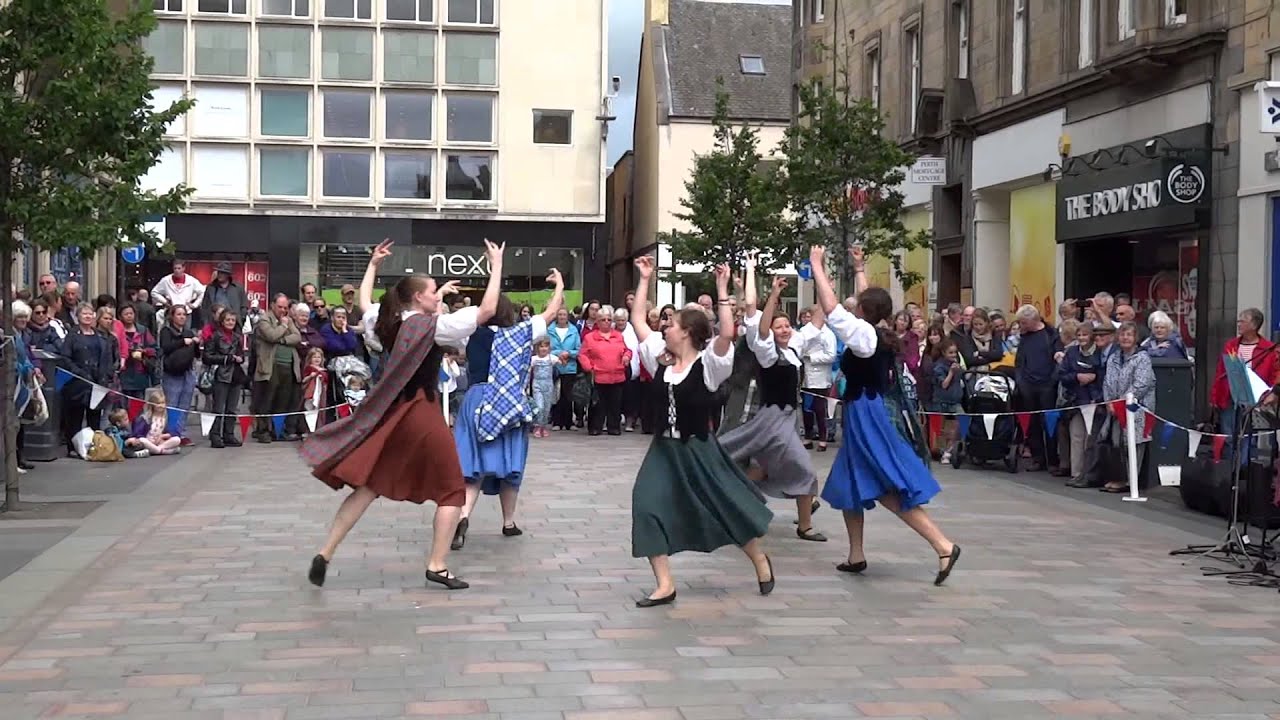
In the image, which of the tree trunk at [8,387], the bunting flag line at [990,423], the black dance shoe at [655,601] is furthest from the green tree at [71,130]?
the bunting flag line at [990,423]

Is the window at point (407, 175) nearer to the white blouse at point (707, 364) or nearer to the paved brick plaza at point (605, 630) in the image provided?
the paved brick plaza at point (605, 630)

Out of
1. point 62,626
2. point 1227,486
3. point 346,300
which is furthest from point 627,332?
point 62,626

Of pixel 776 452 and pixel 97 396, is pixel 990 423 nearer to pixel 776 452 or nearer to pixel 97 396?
pixel 776 452

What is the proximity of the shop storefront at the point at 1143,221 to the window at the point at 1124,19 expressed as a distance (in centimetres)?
153

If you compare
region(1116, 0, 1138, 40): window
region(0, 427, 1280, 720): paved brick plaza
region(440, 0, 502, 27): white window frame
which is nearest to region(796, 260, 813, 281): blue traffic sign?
region(1116, 0, 1138, 40): window

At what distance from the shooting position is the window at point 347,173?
47531 millimetres

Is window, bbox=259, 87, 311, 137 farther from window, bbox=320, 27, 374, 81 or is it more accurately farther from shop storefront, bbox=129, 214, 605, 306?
shop storefront, bbox=129, 214, 605, 306

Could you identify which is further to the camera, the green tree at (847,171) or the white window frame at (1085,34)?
the green tree at (847,171)

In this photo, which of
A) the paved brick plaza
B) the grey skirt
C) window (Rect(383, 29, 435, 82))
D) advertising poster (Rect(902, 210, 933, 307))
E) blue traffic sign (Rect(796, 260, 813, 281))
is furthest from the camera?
window (Rect(383, 29, 435, 82))

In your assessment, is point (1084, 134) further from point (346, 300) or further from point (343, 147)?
point (343, 147)

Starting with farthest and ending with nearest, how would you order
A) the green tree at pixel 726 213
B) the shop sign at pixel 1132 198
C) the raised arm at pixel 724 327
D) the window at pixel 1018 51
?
the green tree at pixel 726 213 < the window at pixel 1018 51 < the shop sign at pixel 1132 198 < the raised arm at pixel 724 327

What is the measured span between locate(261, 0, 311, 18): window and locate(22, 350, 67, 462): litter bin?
106ft

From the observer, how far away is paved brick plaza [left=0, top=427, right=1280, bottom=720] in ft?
20.7

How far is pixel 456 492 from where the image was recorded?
8.91 m
